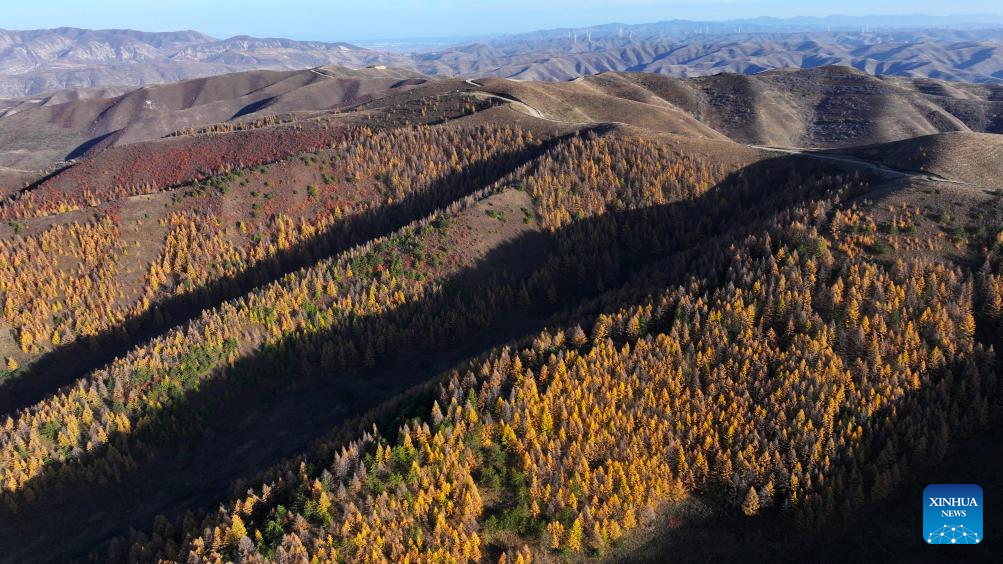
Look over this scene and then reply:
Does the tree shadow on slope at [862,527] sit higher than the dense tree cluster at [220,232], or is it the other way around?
the dense tree cluster at [220,232]

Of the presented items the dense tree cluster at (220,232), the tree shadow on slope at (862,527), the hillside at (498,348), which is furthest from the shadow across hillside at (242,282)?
the tree shadow on slope at (862,527)

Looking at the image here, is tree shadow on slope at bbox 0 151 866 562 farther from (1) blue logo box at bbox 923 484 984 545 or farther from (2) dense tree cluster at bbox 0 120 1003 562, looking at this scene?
(1) blue logo box at bbox 923 484 984 545

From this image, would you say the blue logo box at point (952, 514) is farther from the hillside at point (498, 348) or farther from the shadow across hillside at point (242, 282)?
the shadow across hillside at point (242, 282)

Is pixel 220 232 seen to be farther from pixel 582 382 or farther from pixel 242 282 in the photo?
pixel 582 382

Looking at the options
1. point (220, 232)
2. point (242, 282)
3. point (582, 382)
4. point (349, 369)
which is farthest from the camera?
point (220, 232)

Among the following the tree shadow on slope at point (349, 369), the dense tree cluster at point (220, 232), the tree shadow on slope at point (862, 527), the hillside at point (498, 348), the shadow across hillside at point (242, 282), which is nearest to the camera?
the tree shadow on slope at point (862, 527)

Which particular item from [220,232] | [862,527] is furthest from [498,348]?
[220,232]

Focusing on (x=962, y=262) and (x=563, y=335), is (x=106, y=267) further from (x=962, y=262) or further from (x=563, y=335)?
(x=962, y=262)
